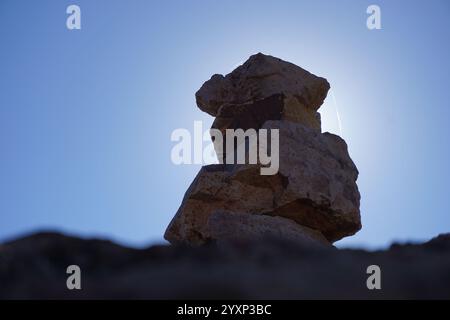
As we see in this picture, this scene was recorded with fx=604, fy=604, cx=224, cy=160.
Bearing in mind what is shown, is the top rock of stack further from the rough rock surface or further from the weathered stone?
the rough rock surface

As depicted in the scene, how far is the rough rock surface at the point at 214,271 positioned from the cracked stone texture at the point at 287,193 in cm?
526

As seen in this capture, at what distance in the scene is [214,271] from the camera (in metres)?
6.37

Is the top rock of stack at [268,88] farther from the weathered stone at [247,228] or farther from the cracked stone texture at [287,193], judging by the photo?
the weathered stone at [247,228]

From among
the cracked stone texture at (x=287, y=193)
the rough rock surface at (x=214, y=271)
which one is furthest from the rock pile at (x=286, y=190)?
the rough rock surface at (x=214, y=271)

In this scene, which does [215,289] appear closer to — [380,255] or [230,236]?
[380,255]

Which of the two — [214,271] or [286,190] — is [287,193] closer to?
[286,190]


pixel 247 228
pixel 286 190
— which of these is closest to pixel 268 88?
pixel 286 190

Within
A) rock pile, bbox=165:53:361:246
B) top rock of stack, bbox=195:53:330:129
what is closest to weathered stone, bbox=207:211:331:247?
rock pile, bbox=165:53:361:246

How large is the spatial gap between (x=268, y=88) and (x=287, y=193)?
12.0ft

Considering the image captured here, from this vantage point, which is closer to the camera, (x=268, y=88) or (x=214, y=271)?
(x=214, y=271)

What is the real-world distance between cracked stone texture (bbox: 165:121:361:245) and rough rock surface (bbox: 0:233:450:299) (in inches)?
207

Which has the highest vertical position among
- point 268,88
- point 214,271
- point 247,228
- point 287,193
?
point 268,88

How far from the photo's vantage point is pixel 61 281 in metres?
6.23

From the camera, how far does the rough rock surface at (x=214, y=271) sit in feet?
18.5
